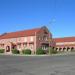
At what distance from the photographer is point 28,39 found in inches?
3164

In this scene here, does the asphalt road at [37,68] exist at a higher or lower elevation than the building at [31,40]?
lower

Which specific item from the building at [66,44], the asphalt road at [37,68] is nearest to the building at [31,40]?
the building at [66,44]

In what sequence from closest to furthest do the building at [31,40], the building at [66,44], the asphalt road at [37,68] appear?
the asphalt road at [37,68] < the building at [31,40] < the building at [66,44]

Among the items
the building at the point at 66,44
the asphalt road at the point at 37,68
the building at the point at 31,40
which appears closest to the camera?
the asphalt road at the point at 37,68

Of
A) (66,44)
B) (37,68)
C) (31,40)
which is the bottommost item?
(37,68)

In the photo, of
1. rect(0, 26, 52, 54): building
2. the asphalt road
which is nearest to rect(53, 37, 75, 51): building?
rect(0, 26, 52, 54): building

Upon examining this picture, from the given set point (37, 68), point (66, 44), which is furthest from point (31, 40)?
point (37, 68)

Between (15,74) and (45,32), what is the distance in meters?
65.5

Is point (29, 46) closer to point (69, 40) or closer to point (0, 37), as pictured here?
point (0, 37)

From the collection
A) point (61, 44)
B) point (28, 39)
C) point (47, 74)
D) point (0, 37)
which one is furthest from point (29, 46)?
point (47, 74)

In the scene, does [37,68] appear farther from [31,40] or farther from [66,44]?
[66,44]

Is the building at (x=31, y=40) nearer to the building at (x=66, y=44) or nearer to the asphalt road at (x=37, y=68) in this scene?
the building at (x=66, y=44)

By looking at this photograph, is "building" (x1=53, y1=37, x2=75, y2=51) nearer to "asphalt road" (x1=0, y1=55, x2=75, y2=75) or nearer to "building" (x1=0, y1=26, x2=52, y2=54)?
"building" (x1=0, y1=26, x2=52, y2=54)

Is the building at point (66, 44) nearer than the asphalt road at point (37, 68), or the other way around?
the asphalt road at point (37, 68)
